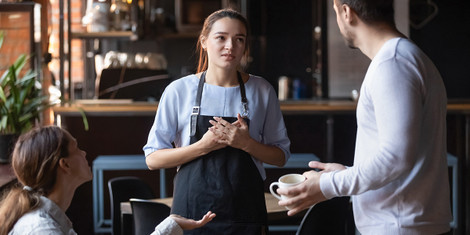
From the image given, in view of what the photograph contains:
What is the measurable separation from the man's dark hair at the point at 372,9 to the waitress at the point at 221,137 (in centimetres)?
67

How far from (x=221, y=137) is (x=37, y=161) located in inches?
24.8

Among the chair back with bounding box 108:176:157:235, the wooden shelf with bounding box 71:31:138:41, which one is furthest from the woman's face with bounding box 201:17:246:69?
the wooden shelf with bounding box 71:31:138:41

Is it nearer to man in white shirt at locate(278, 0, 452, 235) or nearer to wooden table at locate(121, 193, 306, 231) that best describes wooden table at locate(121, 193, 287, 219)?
wooden table at locate(121, 193, 306, 231)

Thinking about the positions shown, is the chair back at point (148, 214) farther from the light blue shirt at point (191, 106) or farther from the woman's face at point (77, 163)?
the woman's face at point (77, 163)

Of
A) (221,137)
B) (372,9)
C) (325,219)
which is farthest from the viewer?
(325,219)

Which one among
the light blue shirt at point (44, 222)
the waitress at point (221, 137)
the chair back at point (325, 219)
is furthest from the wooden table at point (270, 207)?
the light blue shirt at point (44, 222)

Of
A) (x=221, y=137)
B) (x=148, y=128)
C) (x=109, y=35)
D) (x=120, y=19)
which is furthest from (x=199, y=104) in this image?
(x=120, y=19)

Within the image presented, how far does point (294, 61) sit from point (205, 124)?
5.01 metres

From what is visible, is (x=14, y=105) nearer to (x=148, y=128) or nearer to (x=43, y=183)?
(x=148, y=128)

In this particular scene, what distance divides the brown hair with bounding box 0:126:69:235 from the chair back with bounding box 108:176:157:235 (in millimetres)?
1499

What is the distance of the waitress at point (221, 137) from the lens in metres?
2.11

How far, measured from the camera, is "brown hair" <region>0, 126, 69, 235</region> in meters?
1.67

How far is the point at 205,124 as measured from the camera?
214 centimetres

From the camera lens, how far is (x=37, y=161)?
66.6 inches
